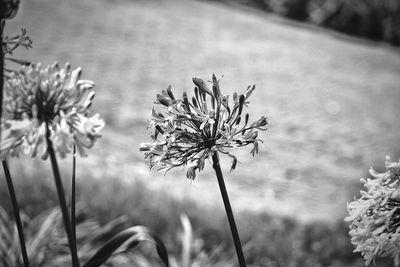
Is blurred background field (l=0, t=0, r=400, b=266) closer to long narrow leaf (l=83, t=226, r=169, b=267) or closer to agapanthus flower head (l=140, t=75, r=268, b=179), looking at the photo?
agapanthus flower head (l=140, t=75, r=268, b=179)

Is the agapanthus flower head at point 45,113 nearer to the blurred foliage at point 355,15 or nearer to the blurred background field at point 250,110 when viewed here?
the blurred background field at point 250,110

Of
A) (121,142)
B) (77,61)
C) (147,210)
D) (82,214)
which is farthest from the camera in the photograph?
(77,61)

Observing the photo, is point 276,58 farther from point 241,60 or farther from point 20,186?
point 20,186

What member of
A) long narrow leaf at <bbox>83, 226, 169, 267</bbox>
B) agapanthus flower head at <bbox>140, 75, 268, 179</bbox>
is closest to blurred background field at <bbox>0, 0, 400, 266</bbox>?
agapanthus flower head at <bbox>140, 75, 268, 179</bbox>

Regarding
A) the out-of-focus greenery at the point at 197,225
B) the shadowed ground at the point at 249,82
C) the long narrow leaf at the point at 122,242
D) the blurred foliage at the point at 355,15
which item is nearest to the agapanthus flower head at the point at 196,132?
the long narrow leaf at the point at 122,242

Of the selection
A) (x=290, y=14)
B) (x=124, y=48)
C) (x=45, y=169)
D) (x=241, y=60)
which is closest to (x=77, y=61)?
(x=124, y=48)

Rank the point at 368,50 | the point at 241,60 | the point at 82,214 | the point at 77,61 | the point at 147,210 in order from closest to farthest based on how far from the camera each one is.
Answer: the point at 82,214 < the point at 147,210 < the point at 77,61 < the point at 241,60 < the point at 368,50
